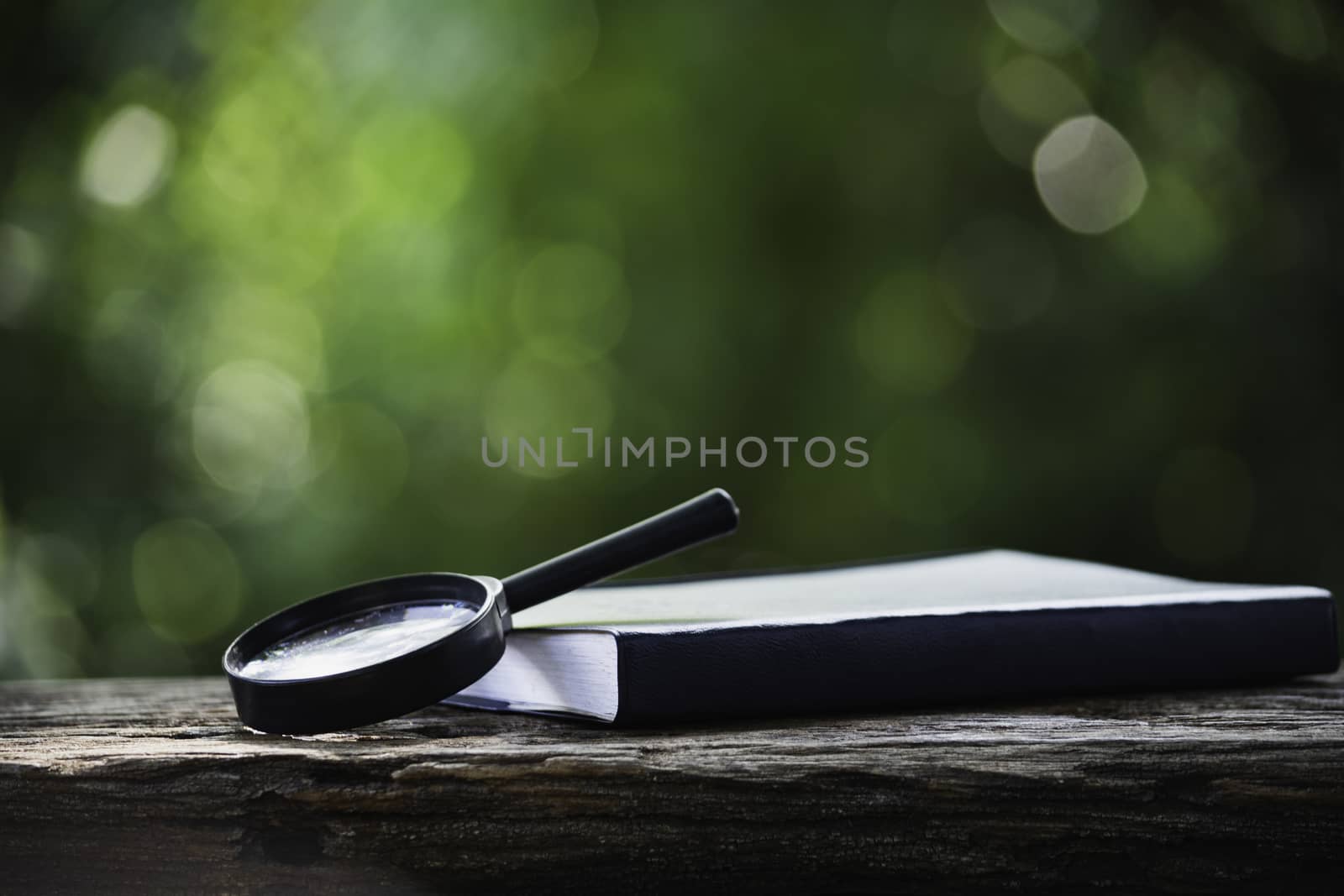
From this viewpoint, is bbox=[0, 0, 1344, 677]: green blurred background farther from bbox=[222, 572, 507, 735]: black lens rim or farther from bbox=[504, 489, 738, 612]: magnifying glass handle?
bbox=[222, 572, 507, 735]: black lens rim

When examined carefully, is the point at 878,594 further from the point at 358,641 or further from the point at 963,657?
the point at 358,641

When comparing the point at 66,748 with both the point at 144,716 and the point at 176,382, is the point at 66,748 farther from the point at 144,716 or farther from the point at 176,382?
the point at 176,382

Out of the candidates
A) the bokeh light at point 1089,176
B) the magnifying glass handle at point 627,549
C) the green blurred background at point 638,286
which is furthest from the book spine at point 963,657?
the bokeh light at point 1089,176

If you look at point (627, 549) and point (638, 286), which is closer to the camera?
point (627, 549)

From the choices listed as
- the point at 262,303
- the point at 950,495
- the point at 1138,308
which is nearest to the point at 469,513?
the point at 262,303

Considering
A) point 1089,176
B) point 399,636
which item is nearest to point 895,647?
point 399,636

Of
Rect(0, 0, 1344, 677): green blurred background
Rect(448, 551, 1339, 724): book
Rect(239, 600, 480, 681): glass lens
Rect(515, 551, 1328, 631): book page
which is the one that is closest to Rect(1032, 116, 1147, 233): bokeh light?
Rect(0, 0, 1344, 677): green blurred background

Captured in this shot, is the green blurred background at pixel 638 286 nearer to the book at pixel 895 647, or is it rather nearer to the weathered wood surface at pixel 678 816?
the book at pixel 895 647
